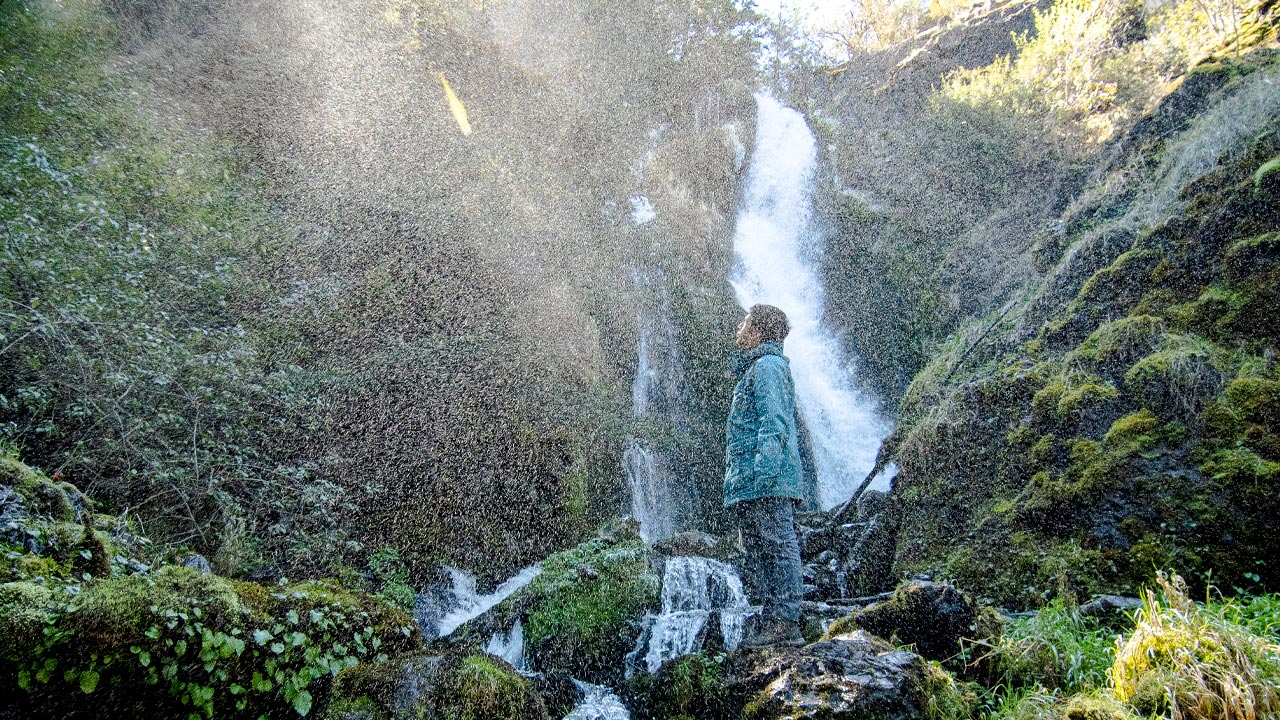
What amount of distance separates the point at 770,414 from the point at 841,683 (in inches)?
75.7

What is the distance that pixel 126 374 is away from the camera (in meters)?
4.57

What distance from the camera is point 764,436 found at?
403 centimetres

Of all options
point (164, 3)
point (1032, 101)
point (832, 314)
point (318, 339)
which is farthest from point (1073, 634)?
point (164, 3)

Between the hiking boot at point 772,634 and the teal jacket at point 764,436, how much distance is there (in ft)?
2.84

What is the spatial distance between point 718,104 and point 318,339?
598 inches

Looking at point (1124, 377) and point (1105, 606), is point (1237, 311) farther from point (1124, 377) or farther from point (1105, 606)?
point (1105, 606)

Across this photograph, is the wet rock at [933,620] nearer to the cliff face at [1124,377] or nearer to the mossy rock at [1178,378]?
the cliff face at [1124,377]

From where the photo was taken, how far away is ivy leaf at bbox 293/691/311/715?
8.18 feet

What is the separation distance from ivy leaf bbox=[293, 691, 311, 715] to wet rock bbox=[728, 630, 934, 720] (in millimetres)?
2095

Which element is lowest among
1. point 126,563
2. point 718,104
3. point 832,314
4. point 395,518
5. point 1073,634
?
point 1073,634

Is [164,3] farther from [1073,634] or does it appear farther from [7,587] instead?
[1073,634]

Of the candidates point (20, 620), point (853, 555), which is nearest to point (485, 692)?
point (20, 620)

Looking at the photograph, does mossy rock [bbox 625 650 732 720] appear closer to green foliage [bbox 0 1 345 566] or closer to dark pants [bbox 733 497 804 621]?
dark pants [bbox 733 497 804 621]

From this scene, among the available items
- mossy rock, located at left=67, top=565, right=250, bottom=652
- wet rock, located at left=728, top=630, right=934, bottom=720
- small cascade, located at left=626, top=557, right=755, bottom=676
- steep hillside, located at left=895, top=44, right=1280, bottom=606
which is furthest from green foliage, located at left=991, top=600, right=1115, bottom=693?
mossy rock, located at left=67, top=565, right=250, bottom=652
